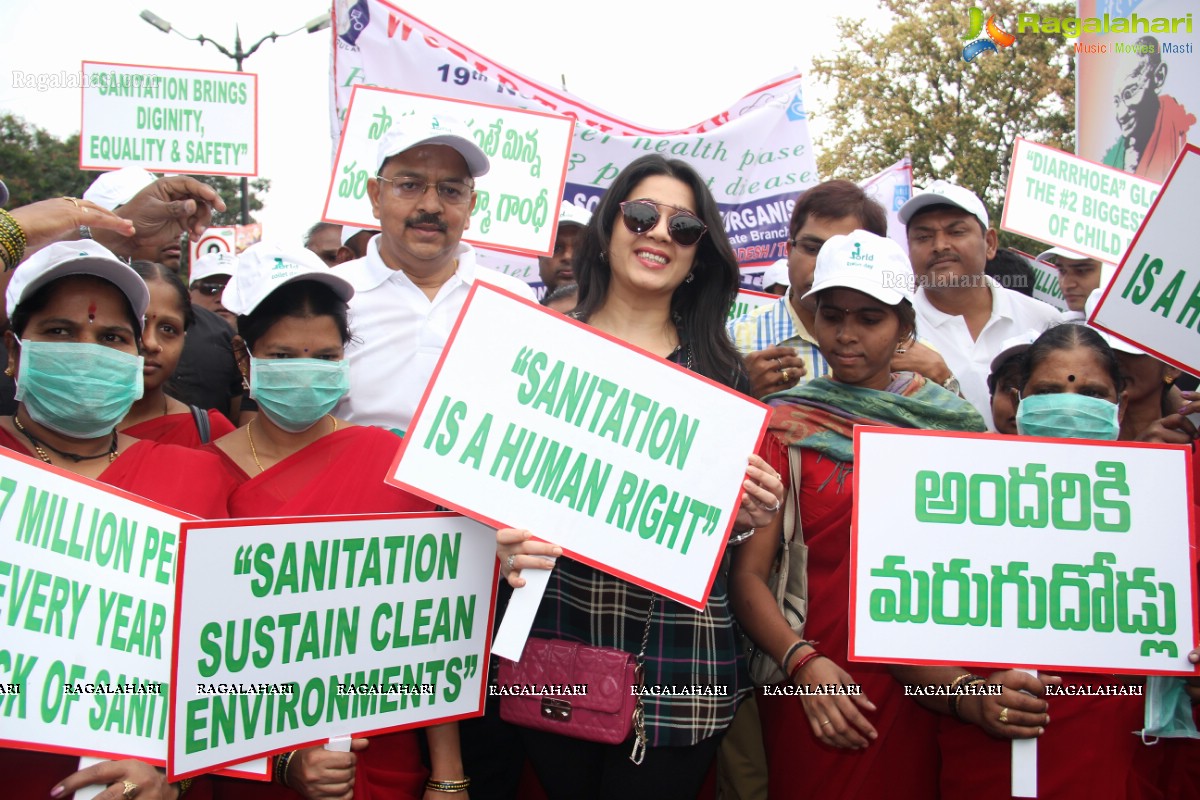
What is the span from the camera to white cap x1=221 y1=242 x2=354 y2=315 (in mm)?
2807

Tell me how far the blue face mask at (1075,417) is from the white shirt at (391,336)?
1.68m

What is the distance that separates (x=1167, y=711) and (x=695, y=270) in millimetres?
1805

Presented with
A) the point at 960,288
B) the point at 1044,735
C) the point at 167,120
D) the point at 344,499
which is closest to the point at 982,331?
the point at 960,288

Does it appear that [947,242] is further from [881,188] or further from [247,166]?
[247,166]

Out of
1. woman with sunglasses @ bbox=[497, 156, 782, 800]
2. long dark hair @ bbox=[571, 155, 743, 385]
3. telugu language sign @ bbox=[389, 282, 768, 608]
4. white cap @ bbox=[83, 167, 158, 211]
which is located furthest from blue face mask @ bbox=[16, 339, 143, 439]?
white cap @ bbox=[83, 167, 158, 211]

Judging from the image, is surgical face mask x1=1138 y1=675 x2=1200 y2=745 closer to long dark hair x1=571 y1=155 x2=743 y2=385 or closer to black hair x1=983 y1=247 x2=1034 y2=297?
long dark hair x1=571 y1=155 x2=743 y2=385

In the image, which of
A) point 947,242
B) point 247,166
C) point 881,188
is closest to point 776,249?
point 881,188

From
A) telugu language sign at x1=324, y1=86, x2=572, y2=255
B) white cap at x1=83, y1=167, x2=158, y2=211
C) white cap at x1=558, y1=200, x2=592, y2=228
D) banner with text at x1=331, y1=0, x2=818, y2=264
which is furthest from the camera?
banner with text at x1=331, y1=0, x2=818, y2=264

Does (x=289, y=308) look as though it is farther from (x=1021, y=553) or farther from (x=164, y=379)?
(x=1021, y=553)

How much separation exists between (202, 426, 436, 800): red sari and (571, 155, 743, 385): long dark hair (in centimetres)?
78

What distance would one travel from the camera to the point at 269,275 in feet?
9.25

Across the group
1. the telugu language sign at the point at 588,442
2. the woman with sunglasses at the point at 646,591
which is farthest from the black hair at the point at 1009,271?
the telugu language sign at the point at 588,442

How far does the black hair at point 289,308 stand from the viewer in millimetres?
2832

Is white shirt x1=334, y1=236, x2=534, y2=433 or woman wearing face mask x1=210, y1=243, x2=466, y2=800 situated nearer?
woman wearing face mask x1=210, y1=243, x2=466, y2=800
